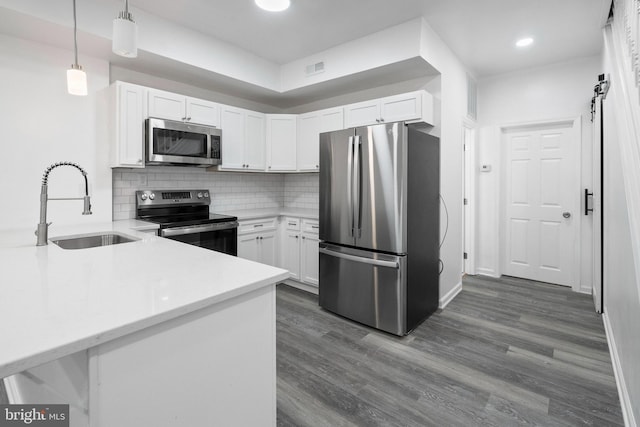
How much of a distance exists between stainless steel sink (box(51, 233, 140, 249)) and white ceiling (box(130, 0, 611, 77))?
1904 mm

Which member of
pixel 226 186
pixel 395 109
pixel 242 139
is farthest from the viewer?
pixel 226 186

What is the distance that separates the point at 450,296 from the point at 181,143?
3314mm

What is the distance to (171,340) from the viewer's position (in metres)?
0.99

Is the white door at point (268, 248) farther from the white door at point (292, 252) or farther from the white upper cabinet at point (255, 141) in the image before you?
the white upper cabinet at point (255, 141)

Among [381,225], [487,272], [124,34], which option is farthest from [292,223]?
[487,272]

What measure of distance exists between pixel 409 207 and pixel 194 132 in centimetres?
226

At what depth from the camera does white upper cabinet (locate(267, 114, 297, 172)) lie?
419 cm

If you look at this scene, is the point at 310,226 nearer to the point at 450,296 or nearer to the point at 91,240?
the point at 450,296

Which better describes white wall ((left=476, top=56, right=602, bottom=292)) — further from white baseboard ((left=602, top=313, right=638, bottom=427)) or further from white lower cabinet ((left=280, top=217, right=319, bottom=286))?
white lower cabinet ((left=280, top=217, right=319, bottom=286))

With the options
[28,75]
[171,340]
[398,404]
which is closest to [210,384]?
[171,340]

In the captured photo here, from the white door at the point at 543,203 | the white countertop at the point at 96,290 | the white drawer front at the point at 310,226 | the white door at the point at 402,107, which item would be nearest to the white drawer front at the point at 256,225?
the white drawer front at the point at 310,226

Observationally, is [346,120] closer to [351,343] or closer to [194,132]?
[194,132]

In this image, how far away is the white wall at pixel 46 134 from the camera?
2562 millimetres

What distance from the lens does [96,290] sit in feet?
3.60
